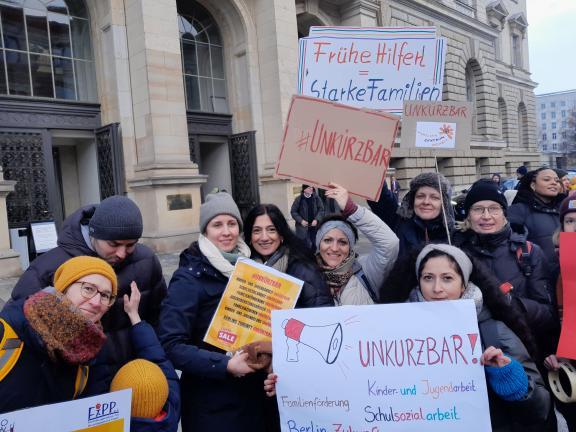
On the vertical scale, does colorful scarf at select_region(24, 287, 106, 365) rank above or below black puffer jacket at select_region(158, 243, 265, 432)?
above

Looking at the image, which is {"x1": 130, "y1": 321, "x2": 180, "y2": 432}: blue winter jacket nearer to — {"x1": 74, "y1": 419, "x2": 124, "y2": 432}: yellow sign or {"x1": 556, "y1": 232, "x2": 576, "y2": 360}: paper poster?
{"x1": 74, "y1": 419, "x2": 124, "y2": 432}: yellow sign

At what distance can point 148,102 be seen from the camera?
33.8 feet

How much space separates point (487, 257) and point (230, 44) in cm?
1269

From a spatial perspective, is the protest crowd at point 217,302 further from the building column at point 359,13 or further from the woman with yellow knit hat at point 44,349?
the building column at point 359,13

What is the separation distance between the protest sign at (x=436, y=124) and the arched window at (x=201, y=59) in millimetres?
10721

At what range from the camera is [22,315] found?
1.43 metres

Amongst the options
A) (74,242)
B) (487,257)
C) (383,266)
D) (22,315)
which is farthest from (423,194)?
(22,315)

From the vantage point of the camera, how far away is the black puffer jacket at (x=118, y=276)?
1.97m

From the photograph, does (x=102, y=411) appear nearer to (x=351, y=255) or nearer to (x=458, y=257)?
(x=351, y=255)

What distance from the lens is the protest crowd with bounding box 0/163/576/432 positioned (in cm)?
149

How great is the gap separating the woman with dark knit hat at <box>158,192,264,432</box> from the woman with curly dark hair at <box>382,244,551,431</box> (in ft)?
3.02

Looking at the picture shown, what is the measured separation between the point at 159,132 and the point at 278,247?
8665mm

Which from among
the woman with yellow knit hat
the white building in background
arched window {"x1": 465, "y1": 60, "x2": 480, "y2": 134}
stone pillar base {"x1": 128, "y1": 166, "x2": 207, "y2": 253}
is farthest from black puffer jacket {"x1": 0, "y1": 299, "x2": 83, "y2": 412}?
the white building in background

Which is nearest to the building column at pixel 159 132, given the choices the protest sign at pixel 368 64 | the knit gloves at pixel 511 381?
the protest sign at pixel 368 64
